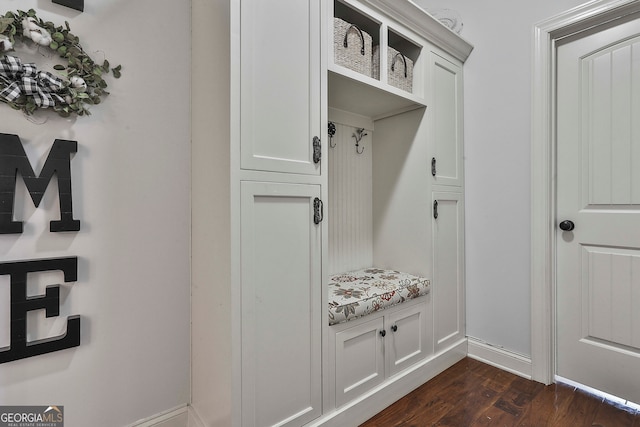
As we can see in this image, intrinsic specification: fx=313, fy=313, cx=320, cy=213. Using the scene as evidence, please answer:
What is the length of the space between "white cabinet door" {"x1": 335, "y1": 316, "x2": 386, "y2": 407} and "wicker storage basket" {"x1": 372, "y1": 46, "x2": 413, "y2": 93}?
1294 millimetres

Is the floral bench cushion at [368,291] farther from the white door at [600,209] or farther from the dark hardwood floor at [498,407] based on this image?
the white door at [600,209]

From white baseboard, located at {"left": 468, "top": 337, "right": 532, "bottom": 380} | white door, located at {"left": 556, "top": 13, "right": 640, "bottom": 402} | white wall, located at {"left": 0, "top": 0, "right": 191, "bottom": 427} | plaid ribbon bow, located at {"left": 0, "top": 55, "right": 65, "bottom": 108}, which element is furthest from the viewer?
white baseboard, located at {"left": 468, "top": 337, "right": 532, "bottom": 380}

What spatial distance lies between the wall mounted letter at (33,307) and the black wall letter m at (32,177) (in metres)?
0.13

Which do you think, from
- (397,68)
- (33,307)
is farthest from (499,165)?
(33,307)

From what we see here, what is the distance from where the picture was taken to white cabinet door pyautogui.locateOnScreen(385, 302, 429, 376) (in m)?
1.69

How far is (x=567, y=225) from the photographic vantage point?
1823 millimetres

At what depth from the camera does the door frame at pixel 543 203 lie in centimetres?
182

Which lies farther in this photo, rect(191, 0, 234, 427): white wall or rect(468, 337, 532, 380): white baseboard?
rect(468, 337, 532, 380): white baseboard

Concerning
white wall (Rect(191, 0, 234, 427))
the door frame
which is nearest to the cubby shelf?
white wall (Rect(191, 0, 234, 427))

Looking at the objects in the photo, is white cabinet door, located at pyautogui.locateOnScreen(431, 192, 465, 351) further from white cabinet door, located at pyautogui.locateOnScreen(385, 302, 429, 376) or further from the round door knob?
the round door knob

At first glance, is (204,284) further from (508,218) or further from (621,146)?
(621,146)

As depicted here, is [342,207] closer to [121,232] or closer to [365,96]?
[365,96]

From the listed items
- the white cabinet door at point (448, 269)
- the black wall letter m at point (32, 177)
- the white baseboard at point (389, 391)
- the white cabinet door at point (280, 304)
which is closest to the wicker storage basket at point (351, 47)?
the white cabinet door at point (280, 304)

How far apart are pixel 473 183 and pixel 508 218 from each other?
32 centimetres
